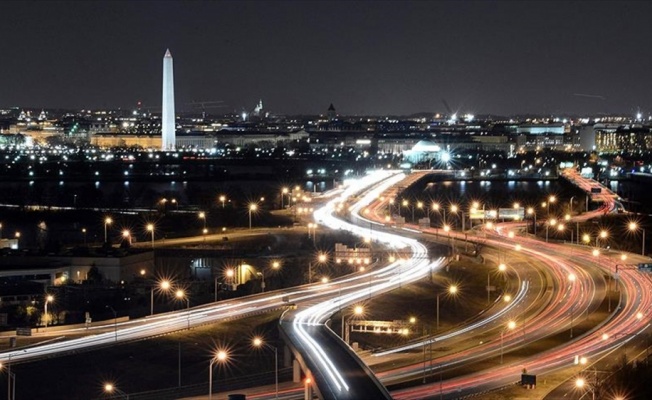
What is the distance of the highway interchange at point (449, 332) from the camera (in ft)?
31.9

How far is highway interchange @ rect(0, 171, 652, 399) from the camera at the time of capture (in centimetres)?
972

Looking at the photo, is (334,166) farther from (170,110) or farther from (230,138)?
(230,138)

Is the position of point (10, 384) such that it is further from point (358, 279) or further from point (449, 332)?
point (358, 279)

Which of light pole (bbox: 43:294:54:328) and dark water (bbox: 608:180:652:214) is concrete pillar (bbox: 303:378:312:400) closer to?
light pole (bbox: 43:294:54:328)

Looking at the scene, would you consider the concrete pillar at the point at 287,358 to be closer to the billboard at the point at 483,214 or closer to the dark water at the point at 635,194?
the billboard at the point at 483,214

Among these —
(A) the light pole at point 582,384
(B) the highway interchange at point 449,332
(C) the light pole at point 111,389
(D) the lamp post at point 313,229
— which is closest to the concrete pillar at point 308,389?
(B) the highway interchange at point 449,332

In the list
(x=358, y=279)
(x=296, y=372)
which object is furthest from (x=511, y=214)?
(x=296, y=372)

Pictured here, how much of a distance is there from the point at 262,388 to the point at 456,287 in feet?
21.7

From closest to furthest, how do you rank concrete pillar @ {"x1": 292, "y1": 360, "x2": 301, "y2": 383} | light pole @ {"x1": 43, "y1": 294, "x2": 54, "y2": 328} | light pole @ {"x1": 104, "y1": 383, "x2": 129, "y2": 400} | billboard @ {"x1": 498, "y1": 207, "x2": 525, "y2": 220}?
concrete pillar @ {"x1": 292, "y1": 360, "x2": 301, "y2": 383}, light pole @ {"x1": 104, "y1": 383, "x2": 129, "y2": 400}, light pole @ {"x1": 43, "y1": 294, "x2": 54, "y2": 328}, billboard @ {"x1": 498, "y1": 207, "x2": 525, "y2": 220}

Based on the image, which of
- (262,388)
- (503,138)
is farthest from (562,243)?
(503,138)

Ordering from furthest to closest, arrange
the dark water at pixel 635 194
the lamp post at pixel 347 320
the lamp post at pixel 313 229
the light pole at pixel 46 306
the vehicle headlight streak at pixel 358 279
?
the dark water at pixel 635 194, the lamp post at pixel 313 229, the light pole at pixel 46 306, the lamp post at pixel 347 320, the vehicle headlight streak at pixel 358 279

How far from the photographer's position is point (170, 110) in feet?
176

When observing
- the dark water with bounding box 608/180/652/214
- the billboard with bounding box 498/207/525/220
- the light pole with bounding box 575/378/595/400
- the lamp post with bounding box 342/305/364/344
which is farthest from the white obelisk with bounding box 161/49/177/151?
the light pole with bounding box 575/378/595/400

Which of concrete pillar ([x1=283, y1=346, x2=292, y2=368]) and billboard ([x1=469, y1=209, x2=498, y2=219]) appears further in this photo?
billboard ([x1=469, y1=209, x2=498, y2=219])
